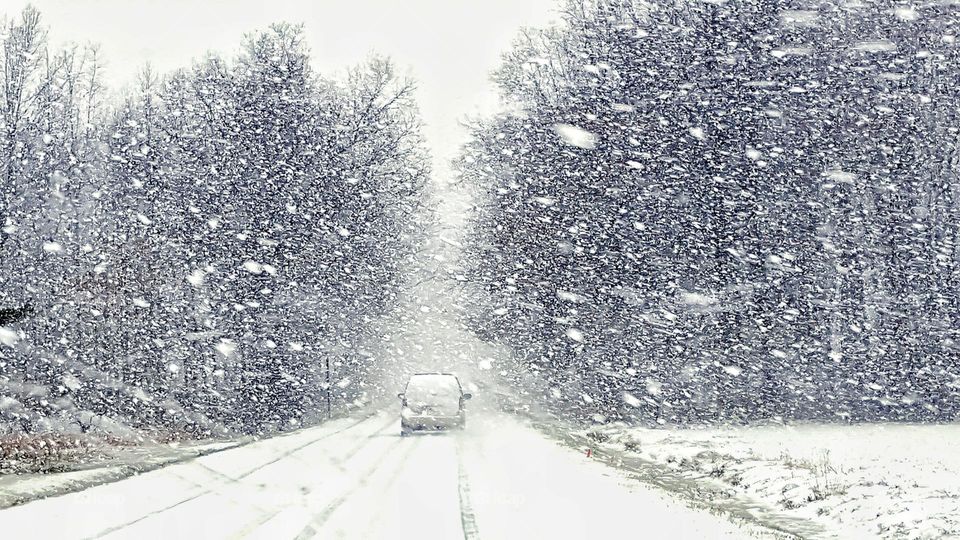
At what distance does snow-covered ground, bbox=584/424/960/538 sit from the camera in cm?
1202

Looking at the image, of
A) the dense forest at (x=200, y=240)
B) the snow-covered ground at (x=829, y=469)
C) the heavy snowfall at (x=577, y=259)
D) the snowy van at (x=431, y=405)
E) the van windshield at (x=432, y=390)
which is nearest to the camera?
the snow-covered ground at (x=829, y=469)

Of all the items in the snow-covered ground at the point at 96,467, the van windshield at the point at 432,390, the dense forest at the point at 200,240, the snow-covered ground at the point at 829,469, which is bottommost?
the snow-covered ground at the point at 96,467

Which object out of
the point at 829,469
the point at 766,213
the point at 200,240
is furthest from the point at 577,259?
the point at 829,469

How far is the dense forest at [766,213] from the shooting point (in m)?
29.3

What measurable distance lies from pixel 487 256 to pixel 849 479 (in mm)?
25626

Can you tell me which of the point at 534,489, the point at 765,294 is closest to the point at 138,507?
the point at 534,489

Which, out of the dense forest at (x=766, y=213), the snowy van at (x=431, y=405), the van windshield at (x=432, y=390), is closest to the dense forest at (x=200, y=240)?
the snowy van at (x=431, y=405)

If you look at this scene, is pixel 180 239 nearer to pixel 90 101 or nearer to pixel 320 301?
pixel 320 301

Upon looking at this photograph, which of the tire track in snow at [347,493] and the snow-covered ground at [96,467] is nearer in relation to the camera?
the tire track in snow at [347,493]

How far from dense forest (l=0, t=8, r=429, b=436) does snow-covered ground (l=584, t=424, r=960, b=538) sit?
39.1 feet

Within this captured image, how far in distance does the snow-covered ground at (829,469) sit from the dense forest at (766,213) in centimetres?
215

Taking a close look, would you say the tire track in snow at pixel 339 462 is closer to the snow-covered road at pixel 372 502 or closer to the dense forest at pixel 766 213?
the snow-covered road at pixel 372 502

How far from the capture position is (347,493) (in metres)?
15.0

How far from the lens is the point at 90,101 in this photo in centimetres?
4762
